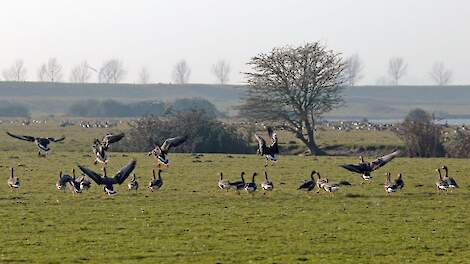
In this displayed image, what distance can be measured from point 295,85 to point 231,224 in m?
41.3

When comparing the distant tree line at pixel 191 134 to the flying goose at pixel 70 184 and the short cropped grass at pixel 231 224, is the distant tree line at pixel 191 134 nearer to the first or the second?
Answer: the short cropped grass at pixel 231 224

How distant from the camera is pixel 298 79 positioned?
63.8 meters

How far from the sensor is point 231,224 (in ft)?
76.4

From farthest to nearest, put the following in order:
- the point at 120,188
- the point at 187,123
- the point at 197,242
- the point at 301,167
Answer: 1. the point at 187,123
2. the point at 301,167
3. the point at 120,188
4. the point at 197,242

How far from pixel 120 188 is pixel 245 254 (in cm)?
1477

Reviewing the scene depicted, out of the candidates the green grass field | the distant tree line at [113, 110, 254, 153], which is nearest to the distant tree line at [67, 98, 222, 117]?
the distant tree line at [113, 110, 254, 153]

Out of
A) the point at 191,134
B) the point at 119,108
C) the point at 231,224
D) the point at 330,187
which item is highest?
the point at 119,108

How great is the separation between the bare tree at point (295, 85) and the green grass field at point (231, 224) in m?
26.3

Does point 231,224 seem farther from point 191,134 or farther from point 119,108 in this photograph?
point 119,108

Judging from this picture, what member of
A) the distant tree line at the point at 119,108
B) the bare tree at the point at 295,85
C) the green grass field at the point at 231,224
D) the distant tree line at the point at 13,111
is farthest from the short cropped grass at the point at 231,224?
the distant tree line at the point at 13,111

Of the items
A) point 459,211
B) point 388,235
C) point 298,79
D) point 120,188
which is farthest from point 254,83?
point 388,235

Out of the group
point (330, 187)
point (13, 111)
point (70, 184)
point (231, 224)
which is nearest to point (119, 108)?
point (13, 111)

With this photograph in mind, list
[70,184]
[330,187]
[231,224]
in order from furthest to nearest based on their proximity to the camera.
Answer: [70,184] → [330,187] → [231,224]

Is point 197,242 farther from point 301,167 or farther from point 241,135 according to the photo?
point 241,135
